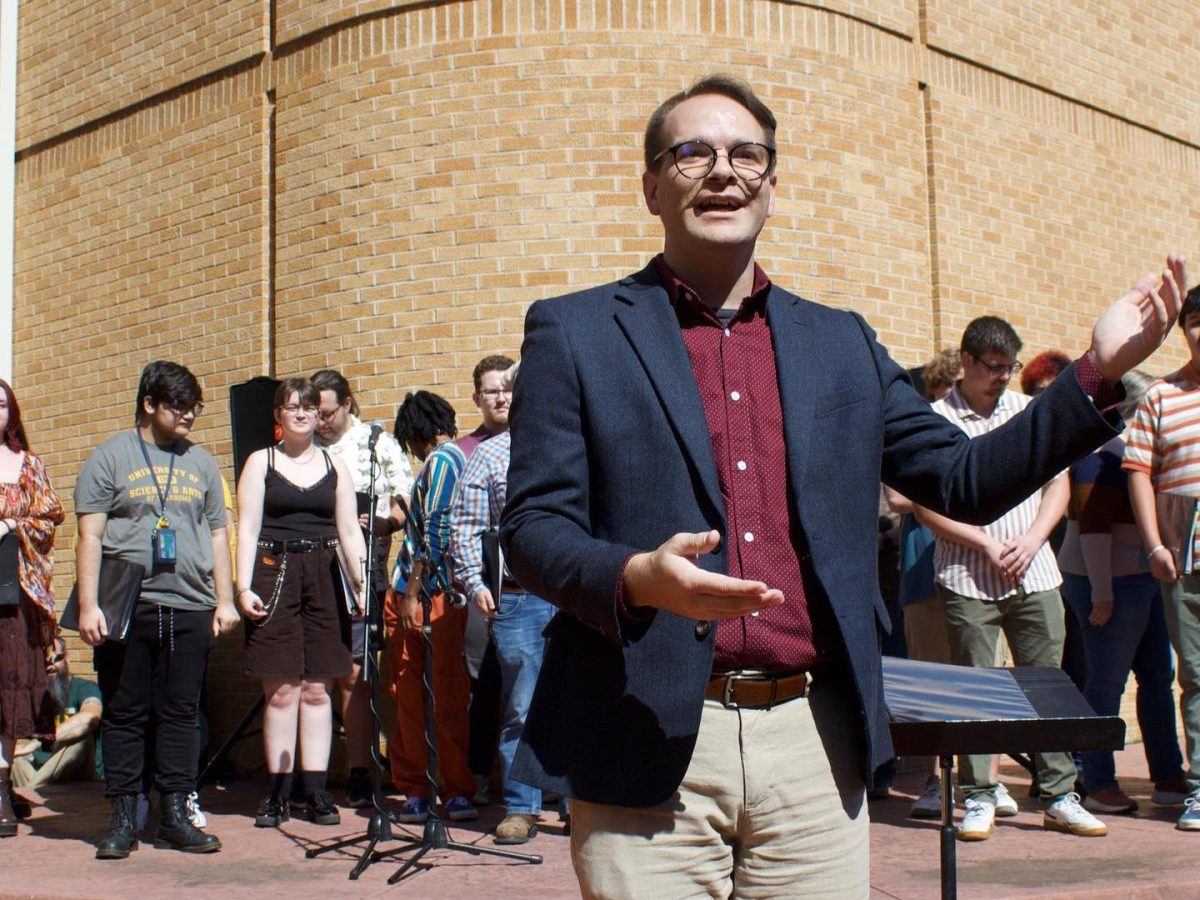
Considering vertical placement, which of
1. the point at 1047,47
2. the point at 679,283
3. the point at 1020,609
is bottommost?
the point at 1020,609

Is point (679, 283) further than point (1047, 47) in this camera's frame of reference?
No

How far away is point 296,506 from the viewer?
688 cm

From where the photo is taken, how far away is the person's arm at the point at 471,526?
6.48 metres

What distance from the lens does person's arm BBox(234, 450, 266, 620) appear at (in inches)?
262

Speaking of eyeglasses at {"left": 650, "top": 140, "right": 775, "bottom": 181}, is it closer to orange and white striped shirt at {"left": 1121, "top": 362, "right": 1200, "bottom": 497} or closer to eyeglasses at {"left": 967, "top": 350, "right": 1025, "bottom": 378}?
eyeglasses at {"left": 967, "top": 350, "right": 1025, "bottom": 378}

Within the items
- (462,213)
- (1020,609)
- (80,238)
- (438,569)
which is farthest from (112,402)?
(1020,609)

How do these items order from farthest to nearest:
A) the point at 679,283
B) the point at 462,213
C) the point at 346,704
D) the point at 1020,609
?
the point at 462,213
the point at 346,704
the point at 1020,609
the point at 679,283

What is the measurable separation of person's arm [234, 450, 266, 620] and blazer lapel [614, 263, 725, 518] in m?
4.62

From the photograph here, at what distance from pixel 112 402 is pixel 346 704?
3.57m

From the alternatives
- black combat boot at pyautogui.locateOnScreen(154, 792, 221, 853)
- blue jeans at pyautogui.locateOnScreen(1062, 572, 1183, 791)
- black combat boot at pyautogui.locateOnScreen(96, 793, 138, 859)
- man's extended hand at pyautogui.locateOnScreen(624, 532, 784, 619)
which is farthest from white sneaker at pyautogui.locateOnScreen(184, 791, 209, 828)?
man's extended hand at pyautogui.locateOnScreen(624, 532, 784, 619)

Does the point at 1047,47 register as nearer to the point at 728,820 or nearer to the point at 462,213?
the point at 462,213

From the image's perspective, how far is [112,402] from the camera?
985cm

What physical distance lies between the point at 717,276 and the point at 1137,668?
5.28m

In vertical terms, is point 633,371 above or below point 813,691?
above
